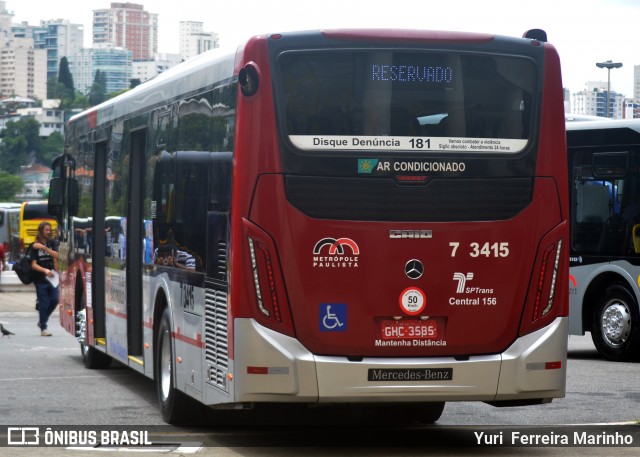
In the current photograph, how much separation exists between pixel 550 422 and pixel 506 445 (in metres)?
1.54

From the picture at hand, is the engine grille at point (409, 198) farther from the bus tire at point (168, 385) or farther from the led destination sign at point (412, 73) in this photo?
the bus tire at point (168, 385)

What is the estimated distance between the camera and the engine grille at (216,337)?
32.8ft

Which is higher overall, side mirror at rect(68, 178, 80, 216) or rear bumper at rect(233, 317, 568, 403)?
side mirror at rect(68, 178, 80, 216)

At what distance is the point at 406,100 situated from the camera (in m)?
9.88

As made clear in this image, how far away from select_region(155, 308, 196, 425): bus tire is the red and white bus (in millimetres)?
1162

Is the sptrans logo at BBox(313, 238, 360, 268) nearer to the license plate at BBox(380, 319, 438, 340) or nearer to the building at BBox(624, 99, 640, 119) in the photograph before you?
the license plate at BBox(380, 319, 438, 340)

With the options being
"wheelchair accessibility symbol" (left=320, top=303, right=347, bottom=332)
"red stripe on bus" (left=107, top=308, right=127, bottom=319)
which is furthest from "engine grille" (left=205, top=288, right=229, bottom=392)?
"red stripe on bus" (left=107, top=308, right=127, bottom=319)

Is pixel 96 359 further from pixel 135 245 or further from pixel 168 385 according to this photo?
pixel 168 385

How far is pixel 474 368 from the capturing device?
988cm

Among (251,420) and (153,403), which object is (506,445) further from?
(153,403)

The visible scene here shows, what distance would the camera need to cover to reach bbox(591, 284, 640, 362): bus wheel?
59.1 feet

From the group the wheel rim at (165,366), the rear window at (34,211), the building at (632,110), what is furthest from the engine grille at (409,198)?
the rear window at (34,211)

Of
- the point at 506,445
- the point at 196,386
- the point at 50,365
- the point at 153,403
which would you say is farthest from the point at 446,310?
the point at 50,365

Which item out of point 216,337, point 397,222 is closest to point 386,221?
point 397,222
